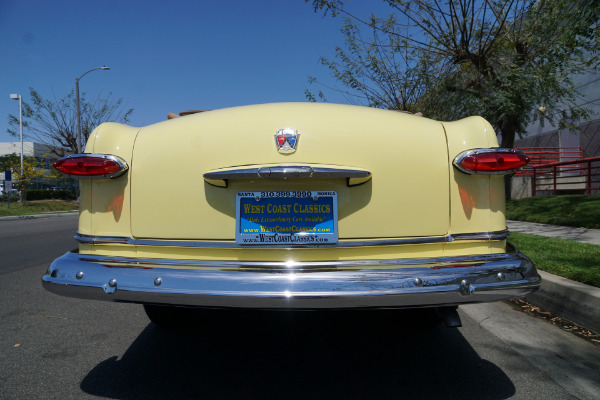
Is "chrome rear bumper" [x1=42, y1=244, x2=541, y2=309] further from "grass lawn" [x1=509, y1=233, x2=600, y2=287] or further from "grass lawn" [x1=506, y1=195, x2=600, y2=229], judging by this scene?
"grass lawn" [x1=506, y1=195, x2=600, y2=229]

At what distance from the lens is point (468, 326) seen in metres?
3.32

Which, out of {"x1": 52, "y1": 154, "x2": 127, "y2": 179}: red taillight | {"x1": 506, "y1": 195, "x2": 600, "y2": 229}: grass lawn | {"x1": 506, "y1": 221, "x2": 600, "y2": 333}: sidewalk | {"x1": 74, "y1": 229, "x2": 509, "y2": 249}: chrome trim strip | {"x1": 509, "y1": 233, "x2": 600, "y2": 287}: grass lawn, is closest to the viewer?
{"x1": 74, "y1": 229, "x2": 509, "y2": 249}: chrome trim strip

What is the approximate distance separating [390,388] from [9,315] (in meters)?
3.19

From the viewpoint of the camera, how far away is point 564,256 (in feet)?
15.9

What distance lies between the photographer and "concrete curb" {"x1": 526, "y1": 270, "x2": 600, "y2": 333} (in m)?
3.11

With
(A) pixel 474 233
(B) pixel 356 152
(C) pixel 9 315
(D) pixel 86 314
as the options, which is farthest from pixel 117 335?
(A) pixel 474 233

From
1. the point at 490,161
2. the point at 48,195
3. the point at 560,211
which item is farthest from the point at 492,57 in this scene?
the point at 48,195

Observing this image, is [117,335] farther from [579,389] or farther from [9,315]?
[579,389]

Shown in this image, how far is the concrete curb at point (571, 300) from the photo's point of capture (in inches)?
122

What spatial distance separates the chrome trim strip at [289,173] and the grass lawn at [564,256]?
2.70m

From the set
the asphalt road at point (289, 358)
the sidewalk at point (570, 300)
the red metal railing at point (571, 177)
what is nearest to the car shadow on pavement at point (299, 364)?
the asphalt road at point (289, 358)

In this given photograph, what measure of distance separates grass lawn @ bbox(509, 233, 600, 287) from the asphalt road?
748 mm

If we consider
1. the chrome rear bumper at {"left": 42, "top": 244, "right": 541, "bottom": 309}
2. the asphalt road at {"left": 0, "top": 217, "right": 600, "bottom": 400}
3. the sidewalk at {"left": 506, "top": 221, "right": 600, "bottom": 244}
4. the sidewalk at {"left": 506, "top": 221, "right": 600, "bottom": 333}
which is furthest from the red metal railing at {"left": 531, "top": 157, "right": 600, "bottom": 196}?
the chrome rear bumper at {"left": 42, "top": 244, "right": 541, "bottom": 309}

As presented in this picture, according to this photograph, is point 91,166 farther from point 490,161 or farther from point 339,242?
point 490,161
